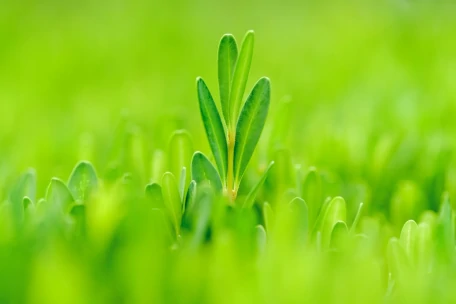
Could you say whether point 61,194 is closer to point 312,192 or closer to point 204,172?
point 204,172

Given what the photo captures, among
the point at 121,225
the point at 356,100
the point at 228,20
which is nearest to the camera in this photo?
the point at 121,225

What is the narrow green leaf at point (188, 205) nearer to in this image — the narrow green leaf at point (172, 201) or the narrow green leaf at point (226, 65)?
the narrow green leaf at point (172, 201)

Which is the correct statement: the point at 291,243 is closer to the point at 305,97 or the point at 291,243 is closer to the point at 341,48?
the point at 305,97

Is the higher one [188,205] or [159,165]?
[159,165]

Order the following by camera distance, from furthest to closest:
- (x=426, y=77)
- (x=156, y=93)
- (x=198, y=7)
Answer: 1. (x=198, y=7)
2. (x=156, y=93)
3. (x=426, y=77)

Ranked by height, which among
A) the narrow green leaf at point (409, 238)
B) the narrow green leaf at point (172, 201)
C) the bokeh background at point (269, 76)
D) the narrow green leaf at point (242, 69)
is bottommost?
the narrow green leaf at point (409, 238)

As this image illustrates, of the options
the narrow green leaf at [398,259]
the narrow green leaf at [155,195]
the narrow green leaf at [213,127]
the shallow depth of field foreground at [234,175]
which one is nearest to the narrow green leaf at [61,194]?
the shallow depth of field foreground at [234,175]

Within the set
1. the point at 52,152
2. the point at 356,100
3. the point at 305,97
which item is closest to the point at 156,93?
the point at 305,97

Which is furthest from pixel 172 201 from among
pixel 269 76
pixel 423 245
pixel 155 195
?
pixel 269 76
